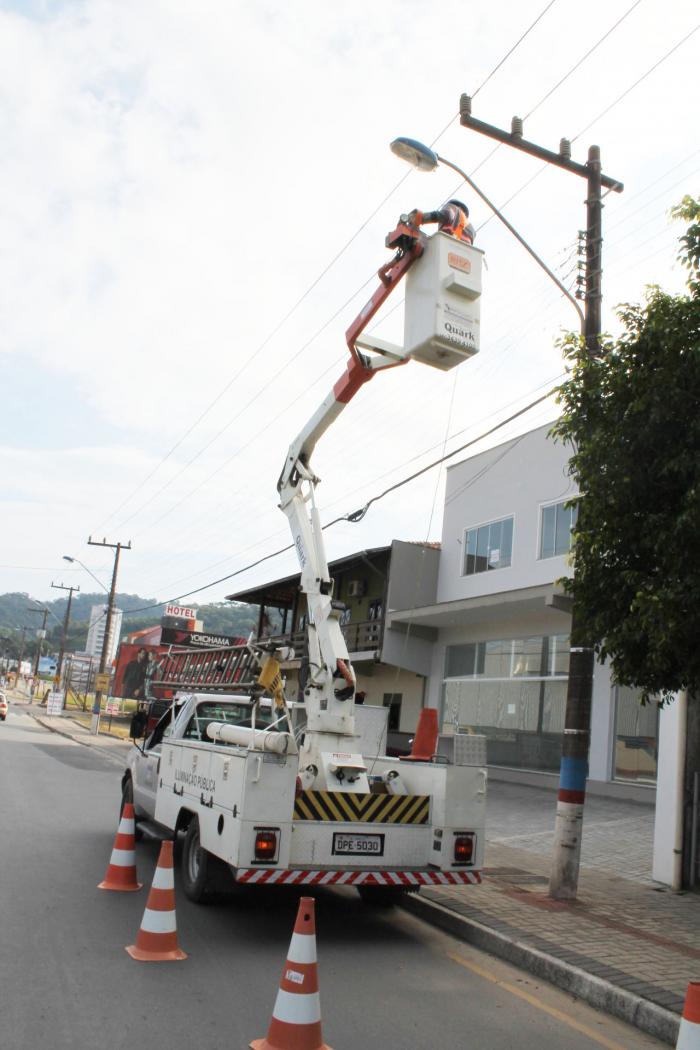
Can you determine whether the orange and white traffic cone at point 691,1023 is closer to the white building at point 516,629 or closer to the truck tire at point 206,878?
Answer: the truck tire at point 206,878

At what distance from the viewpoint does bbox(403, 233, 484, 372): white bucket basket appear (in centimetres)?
791

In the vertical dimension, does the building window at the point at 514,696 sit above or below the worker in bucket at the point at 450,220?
below

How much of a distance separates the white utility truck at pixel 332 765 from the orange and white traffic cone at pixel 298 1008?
2.11 metres

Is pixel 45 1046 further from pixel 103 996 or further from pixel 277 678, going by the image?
pixel 277 678

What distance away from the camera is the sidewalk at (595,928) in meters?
5.78

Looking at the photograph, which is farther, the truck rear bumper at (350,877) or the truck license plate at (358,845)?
the truck license plate at (358,845)

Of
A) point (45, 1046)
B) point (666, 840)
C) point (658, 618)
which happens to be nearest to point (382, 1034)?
point (45, 1046)

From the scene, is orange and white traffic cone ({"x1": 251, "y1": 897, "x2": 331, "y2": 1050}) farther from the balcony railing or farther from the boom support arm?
the balcony railing

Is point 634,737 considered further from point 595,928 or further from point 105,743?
point 105,743

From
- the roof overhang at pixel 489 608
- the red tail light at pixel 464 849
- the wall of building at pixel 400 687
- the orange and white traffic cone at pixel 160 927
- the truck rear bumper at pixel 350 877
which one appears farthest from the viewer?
the wall of building at pixel 400 687

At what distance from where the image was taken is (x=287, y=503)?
9.88 metres

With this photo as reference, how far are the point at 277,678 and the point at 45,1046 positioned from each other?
4689 mm

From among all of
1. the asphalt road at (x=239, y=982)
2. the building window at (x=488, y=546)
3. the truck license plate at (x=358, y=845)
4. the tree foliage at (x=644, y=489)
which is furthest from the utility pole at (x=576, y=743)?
the building window at (x=488, y=546)

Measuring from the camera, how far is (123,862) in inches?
321
